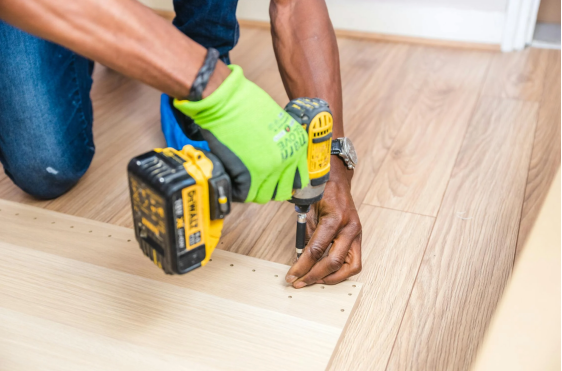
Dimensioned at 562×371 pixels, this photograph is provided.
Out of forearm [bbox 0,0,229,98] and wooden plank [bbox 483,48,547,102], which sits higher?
forearm [bbox 0,0,229,98]

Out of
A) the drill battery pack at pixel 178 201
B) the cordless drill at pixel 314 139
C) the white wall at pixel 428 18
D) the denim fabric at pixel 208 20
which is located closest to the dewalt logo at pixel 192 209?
the drill battery pack at pixel 178 201

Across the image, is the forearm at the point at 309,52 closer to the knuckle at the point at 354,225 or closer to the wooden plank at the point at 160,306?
the knuckle at the point at 354,225

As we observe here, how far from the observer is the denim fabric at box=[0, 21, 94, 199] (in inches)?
57.7

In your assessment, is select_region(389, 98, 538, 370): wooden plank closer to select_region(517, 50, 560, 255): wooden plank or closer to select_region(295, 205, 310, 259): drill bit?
select_region(517, 50, 560, 255): wooden plank

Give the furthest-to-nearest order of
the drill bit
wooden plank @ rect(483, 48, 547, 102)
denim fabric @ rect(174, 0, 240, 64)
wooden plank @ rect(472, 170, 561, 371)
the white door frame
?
the white door frame, wooden plank @ rect(483, 48, 547, 102), denim fabric @ rect(174, 0, 240, 64), the drill bit, wooden plank @ rect(472, 170, 561, 371)

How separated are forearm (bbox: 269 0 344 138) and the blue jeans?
0.42 m

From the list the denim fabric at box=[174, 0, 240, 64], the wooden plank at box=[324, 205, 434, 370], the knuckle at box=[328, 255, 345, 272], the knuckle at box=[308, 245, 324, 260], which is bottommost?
the wooden plank at box=[324, 205, 434, 370]

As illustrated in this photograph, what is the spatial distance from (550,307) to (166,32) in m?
0.64

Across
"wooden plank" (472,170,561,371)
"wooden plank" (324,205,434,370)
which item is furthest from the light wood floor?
"wooden plank" (472,170,561,371)

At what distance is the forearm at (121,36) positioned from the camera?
2.46 ft

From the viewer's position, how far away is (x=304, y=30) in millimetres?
1309

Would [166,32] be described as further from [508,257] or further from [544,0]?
[544,0]

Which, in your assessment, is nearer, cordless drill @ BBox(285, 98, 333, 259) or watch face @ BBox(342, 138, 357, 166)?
cordless drill @ BBox(285, 98, 333, 259)

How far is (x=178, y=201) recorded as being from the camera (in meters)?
0.79
